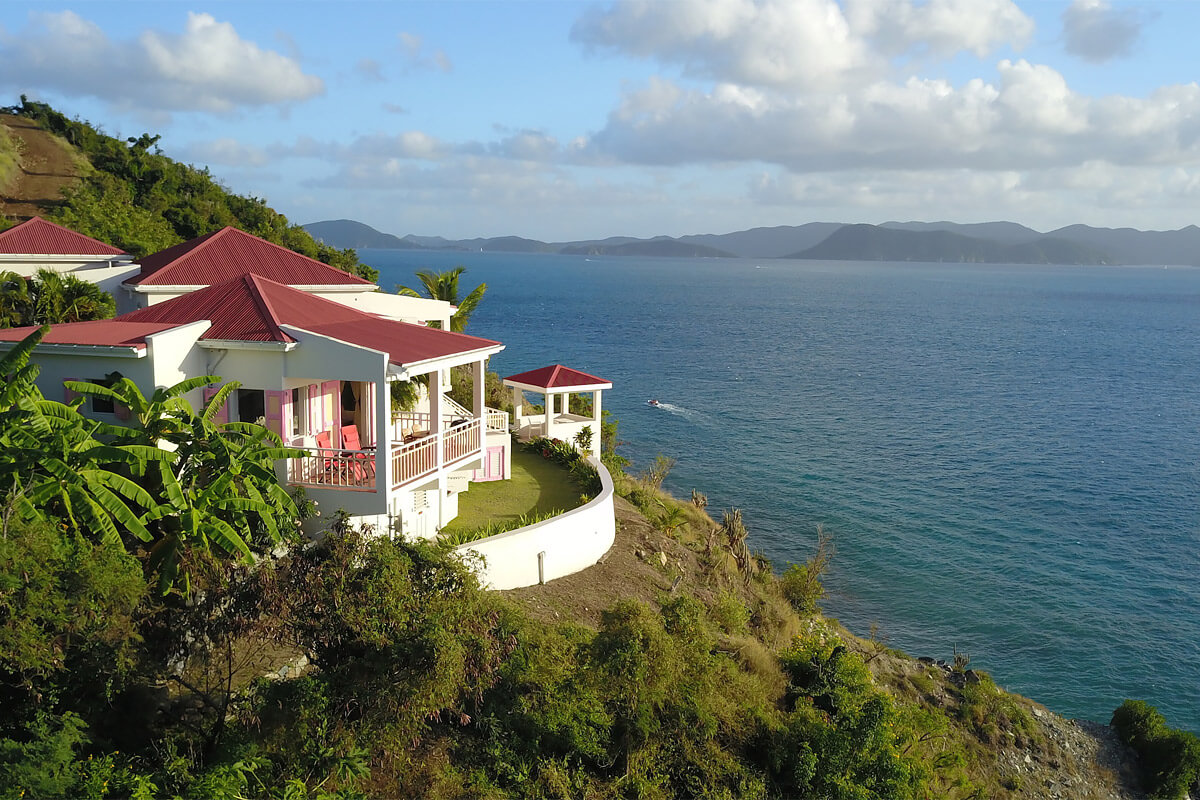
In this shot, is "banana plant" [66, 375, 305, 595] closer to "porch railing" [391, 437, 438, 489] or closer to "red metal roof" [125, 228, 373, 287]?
"porch railing" [391, 437, 438, 489]

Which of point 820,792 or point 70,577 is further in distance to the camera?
point 820,792

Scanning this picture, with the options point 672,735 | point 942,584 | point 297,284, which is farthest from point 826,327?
point 672,735

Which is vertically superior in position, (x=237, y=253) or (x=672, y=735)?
(x=237, y=253)

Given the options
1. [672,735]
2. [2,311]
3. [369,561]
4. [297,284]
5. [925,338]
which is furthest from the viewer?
[925,338]

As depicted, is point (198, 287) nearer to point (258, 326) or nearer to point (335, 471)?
point (258, 326)

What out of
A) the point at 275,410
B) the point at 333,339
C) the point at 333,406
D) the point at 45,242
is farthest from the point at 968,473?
the point at 45,242

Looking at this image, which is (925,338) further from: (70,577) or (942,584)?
(70,577)

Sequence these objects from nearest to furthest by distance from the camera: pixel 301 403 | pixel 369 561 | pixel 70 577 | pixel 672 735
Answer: pixel 70 577, pixel 369 561, pixel 672 735, pixel 301 403

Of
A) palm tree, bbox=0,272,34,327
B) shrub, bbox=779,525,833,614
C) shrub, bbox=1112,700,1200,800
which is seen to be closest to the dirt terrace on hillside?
palm tree, bbox=0,272,34,327
